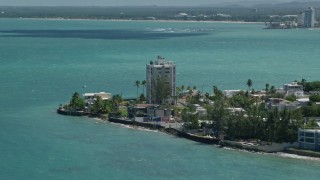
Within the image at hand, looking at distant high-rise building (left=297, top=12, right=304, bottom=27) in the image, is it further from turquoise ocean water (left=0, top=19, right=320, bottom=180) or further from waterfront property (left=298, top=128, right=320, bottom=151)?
waterfront property (left=298, top=128, right=320, bottom=151)

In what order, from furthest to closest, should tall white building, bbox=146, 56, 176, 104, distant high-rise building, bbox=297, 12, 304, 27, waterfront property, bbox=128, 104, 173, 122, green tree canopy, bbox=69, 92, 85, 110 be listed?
distant high-rise building, bbox=297, 12, 304, 27, tall white building, bbox=146, 56, 176, 104, green tree canopy, bbox=69, 92, 85, 110, waterfront property, bbox=128, 104, 173, 122

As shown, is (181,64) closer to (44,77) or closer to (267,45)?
(44,77)

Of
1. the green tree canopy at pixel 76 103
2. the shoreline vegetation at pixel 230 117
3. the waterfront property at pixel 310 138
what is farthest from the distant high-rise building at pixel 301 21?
the waterfront property at pixel 310 138

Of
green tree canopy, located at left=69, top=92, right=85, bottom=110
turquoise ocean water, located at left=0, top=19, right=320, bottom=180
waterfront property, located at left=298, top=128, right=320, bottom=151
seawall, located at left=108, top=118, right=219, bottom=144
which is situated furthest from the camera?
green tree canopy, located at left=69, top=92, right=85, bottom=110

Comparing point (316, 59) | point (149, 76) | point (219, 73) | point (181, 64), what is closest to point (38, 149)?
point (149, 76)

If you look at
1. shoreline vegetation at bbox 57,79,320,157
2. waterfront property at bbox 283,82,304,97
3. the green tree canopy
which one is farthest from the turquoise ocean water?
waterfront property at bbox 283,82,304,97

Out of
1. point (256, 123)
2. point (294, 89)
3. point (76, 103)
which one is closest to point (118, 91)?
point (76, 103)

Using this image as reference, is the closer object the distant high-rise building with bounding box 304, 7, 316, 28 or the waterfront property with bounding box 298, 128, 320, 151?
the waterfront property with bounding box 298, 128, 320, 151
